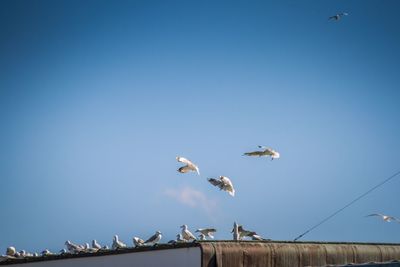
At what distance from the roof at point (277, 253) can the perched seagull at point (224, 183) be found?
5.43 m

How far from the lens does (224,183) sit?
30328 mm

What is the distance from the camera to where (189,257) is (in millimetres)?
22344

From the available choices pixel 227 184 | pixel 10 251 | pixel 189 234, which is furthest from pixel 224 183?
pixel 10 251

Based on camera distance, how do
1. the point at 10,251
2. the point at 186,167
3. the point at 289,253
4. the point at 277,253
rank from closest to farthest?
the point at 277,253 → the point at 289,253 → the point at 186,167 → the point at 10,251

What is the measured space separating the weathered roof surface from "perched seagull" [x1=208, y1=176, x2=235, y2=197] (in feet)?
18.1

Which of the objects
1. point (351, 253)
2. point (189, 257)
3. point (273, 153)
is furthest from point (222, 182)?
point (189, 257)

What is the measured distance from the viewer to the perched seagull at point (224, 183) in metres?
30.2

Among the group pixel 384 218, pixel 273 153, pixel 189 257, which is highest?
pixel 273 153

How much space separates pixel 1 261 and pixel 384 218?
49.6ft

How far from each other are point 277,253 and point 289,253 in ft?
1.82

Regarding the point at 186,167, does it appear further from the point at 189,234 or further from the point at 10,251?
the point at 10,251

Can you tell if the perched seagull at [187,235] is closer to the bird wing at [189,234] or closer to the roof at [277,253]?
the bird wing at [189,234]

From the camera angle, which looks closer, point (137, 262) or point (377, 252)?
point (137, 262)

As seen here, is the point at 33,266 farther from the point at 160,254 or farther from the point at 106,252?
the point at 160,254
